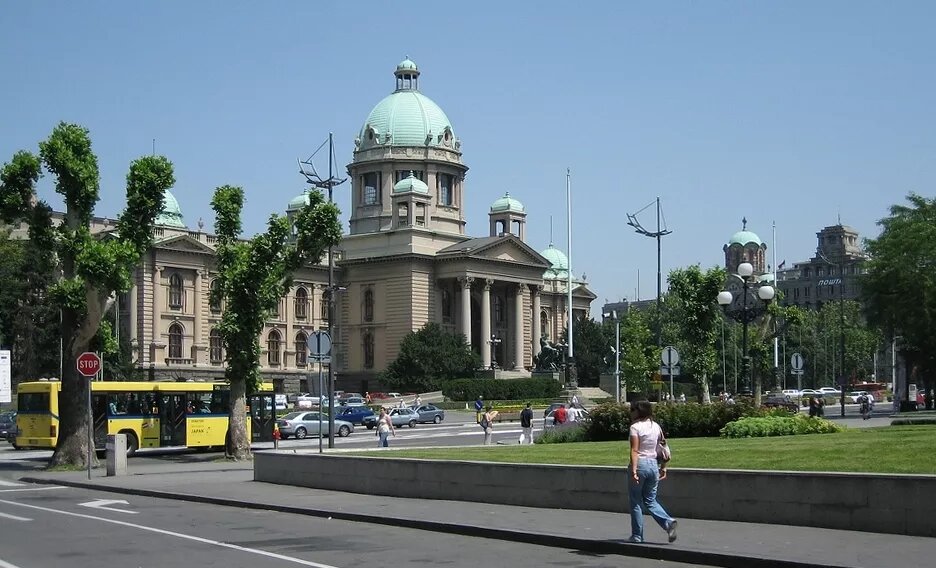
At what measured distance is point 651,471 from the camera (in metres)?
16.0

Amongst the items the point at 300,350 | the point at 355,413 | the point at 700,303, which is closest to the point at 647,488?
the point at 700,303

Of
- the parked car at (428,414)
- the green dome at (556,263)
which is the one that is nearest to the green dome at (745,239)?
the green dome at (556,263)

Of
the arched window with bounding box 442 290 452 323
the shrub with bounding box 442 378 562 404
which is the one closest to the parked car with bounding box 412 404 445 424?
the shrub with bounding box 442 378 562 404

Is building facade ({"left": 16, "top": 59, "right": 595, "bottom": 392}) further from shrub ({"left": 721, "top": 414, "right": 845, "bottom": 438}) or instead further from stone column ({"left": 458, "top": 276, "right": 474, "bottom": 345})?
shrub ({"left": 721, "top": 414, "right": 845, "bottom": 438})

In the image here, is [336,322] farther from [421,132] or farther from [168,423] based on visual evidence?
[168,423]

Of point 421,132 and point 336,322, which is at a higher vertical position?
point 421,132

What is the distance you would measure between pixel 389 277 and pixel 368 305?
175 inches

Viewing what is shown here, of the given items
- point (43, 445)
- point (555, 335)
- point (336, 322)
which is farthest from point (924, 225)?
point (555, 335)

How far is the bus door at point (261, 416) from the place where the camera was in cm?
5178

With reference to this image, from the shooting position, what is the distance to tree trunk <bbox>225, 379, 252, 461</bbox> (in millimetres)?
42531

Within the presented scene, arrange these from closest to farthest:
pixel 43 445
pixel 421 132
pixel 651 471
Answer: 1. pixel 651 471
2. pixel 43 445
3. pixel 421 132

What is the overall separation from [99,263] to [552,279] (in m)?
112

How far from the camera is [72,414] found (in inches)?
1551

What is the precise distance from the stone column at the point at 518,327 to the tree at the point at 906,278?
59849mm
